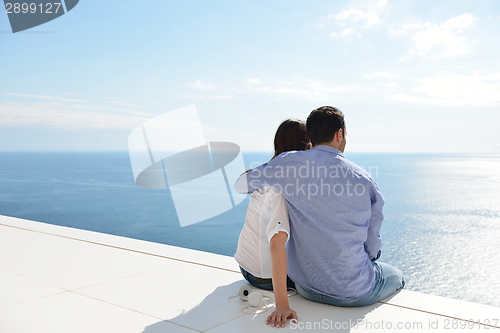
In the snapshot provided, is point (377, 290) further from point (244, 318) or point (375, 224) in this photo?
point (244, 318)

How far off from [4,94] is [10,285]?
423ft

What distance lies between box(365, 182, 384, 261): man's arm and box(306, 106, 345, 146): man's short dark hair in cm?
33

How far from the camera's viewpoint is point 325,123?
1.92 m

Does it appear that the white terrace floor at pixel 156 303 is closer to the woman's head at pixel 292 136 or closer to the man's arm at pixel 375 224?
the man's arm at pixel 375 224

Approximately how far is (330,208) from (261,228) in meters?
0.45

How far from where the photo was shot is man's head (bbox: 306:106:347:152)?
1912mm

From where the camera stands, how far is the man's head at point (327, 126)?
1.91 meters

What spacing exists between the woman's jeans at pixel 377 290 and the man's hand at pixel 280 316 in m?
0.29

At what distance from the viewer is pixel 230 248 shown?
1473 inches

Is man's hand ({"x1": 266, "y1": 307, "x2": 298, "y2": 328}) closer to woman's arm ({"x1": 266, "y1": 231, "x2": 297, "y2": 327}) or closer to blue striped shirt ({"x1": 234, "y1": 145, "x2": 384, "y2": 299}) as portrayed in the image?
woman's arm ({"x1": 266, "y1": 231, "x2": 297, "y2": 327})

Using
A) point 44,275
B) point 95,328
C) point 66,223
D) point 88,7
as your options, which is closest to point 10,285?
point 44,275

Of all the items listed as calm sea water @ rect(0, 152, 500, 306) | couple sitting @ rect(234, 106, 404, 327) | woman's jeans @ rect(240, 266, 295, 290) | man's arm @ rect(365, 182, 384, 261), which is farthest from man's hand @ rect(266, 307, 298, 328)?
calm sea water @ rect(0, 152, 500, 306)

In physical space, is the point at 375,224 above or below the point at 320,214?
below

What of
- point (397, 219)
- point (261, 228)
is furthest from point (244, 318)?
point (397, 219)
